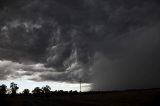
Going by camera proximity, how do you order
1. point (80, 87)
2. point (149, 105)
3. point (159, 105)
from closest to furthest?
point (159, 105), point (149, 105), point (80, 87)

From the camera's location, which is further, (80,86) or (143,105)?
(80,86)

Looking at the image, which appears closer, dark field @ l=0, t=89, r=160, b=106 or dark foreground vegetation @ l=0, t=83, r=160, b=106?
dark field @ l=0, t=89, r=160, b=106

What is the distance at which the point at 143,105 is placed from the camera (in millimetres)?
39156

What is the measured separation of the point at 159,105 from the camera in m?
33.8

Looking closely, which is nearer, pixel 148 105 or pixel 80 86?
pixel 148 105

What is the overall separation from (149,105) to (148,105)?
272 millimetres

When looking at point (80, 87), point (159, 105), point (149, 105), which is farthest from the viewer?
point (80, 87)

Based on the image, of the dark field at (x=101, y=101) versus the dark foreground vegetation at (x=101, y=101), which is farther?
the dark foreground vegetation at (x=101, y=101)

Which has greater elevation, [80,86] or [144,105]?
[80,86]

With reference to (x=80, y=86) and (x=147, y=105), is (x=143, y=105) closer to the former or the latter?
(x=147, y=105)

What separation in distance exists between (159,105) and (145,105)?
5316 millimetres

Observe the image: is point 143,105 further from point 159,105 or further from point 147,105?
point 159,105

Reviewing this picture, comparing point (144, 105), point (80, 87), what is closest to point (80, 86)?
point (80, 87)

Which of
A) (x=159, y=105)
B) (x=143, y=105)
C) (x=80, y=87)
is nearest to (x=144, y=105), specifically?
(x=143, y=105)
